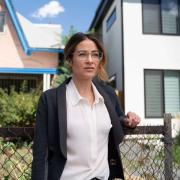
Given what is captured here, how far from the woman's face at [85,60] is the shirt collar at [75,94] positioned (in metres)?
0.07

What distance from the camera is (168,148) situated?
2.87m

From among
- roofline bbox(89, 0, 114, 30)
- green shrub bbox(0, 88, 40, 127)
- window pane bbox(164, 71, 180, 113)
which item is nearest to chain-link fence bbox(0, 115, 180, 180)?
green shrub bbox(0, 88, 40, 127)

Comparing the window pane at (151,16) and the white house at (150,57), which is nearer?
the white house at (150,57)

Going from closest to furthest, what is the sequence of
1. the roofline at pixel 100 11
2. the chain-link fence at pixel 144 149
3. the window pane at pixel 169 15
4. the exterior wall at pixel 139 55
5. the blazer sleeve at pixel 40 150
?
the blazer sleeve at pixel 40 150
the chain-link fence at pixel 144 149
the exterior wall at pixel 139 55
the window pane at pixel 169 15
the roofline at pixel 100 11

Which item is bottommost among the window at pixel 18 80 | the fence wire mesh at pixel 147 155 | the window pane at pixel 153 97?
the fence wire mesh at pixel 147 155

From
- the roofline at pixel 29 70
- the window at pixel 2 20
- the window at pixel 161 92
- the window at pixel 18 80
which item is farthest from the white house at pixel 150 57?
the window at pixel 2 20

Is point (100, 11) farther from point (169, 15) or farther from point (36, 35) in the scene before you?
point (169, 15)

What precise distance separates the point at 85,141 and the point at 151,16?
37.2ft

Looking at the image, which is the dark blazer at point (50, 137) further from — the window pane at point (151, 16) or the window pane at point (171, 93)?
the window pane at point (151, 16)

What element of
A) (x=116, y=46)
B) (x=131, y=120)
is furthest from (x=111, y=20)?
(x=131, y=120)

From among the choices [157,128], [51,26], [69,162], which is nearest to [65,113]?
[69,162]

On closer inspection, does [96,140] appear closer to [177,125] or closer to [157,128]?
[157,128]

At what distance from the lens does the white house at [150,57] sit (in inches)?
488

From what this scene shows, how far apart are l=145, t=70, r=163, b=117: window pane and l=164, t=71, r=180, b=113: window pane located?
0.26m
